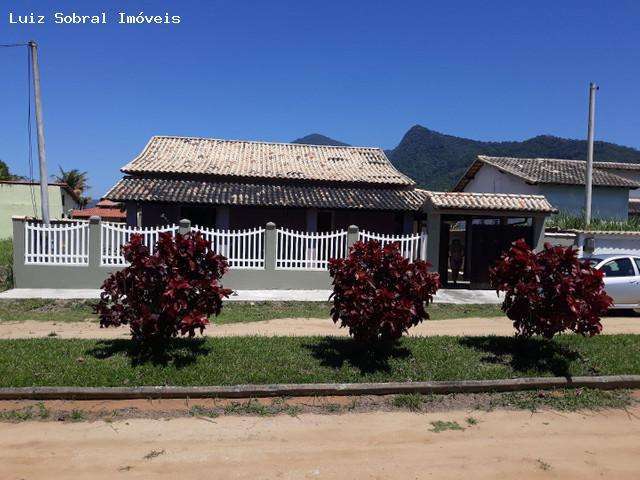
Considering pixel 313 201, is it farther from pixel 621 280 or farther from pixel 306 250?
pixel 621 280

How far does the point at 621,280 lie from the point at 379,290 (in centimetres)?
773

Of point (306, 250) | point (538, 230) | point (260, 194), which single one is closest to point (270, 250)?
point (306, 250)

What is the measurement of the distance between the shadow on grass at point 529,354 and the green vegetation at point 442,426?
1.64 meters

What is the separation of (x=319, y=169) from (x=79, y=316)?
12562 mm

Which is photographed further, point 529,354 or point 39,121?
point 39,121

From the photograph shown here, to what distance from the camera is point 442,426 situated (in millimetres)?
5027

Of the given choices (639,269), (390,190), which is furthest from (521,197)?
(390,190)

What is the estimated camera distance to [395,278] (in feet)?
20.4

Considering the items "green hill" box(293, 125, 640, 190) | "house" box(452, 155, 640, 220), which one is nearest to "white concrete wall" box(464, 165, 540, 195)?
"house" box(452, 155, 640, 220)

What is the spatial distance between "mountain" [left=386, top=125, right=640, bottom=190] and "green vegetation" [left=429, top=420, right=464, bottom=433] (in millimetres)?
53114

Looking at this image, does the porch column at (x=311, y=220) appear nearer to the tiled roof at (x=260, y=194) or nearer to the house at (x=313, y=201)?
the house at (x=313, y=201)

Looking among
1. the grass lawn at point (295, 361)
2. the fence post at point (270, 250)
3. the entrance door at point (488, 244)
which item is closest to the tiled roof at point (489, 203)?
the entrance door at point (488, 244)

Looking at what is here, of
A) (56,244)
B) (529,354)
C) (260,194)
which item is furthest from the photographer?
(260,194)

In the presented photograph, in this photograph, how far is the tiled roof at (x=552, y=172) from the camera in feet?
81.4
